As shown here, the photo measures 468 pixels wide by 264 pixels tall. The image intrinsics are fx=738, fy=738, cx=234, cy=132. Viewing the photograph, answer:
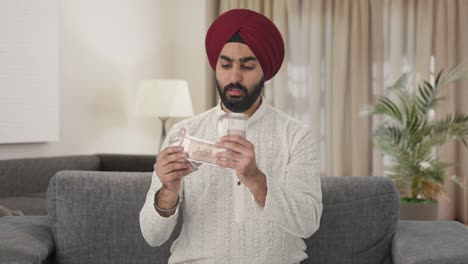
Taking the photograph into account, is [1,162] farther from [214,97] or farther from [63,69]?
[214,97]

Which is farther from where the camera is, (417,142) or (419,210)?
(417,142)

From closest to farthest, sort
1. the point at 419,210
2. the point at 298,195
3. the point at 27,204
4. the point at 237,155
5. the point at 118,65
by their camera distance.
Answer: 1. the point at 237,155
2. the point at 298,195
3. the point at 27,204
4. the point at 419,210
5. the point at 118,65

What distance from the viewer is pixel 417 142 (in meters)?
5.88

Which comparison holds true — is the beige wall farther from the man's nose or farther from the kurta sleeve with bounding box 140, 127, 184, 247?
the man's nose

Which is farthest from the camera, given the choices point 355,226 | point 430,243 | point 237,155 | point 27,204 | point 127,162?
point 127,162

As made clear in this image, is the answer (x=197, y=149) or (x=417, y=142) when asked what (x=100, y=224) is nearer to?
(x=197, y=149)

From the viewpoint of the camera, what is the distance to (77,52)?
534 centimetres

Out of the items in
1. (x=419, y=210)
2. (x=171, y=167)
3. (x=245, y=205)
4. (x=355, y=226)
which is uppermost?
(x=171, y=167)

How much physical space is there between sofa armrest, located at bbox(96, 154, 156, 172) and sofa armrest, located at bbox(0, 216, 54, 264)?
90.1 inches

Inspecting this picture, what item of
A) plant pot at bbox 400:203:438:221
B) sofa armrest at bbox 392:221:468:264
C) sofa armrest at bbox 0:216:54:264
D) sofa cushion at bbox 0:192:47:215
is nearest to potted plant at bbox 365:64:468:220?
plant pot at bbox 400:203:438:221

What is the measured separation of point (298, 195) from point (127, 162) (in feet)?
10.6

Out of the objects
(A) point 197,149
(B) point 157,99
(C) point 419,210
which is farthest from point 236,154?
(C) point 419,210

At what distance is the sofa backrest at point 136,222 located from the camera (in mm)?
2354

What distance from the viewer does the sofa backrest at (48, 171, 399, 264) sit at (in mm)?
2354
